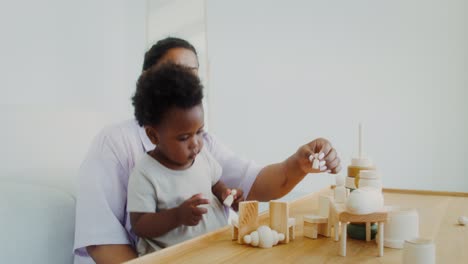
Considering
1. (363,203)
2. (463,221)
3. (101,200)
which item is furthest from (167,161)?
(463,221)

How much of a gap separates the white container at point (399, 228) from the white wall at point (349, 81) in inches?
53.7

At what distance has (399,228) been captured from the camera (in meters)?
0.65

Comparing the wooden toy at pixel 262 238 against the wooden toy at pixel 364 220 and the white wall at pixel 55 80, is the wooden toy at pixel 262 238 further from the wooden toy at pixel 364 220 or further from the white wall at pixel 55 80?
the white wall at pixel 55 80

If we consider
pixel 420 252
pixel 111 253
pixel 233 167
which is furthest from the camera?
pixel 233 167

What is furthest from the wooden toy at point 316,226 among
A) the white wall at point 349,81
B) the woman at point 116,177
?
the white wall at point 349,81

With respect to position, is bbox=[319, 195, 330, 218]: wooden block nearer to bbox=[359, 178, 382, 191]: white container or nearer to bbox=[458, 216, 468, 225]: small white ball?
bbox=[359, 178, 382, 191]: white container

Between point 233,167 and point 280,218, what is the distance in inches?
18.7

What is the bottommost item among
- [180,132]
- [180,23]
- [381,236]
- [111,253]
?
[111,253]

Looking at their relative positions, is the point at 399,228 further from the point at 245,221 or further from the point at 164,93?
the point at 164,93

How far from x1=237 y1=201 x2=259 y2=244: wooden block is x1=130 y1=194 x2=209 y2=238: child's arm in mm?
64

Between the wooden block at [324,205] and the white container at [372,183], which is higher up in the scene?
the white container at [372,183]

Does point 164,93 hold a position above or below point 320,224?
above

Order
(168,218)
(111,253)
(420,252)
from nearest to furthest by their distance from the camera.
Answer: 1. (420,252)
2. (168,218)
3. (111,253)

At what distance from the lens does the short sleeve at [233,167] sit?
3.75 feet
